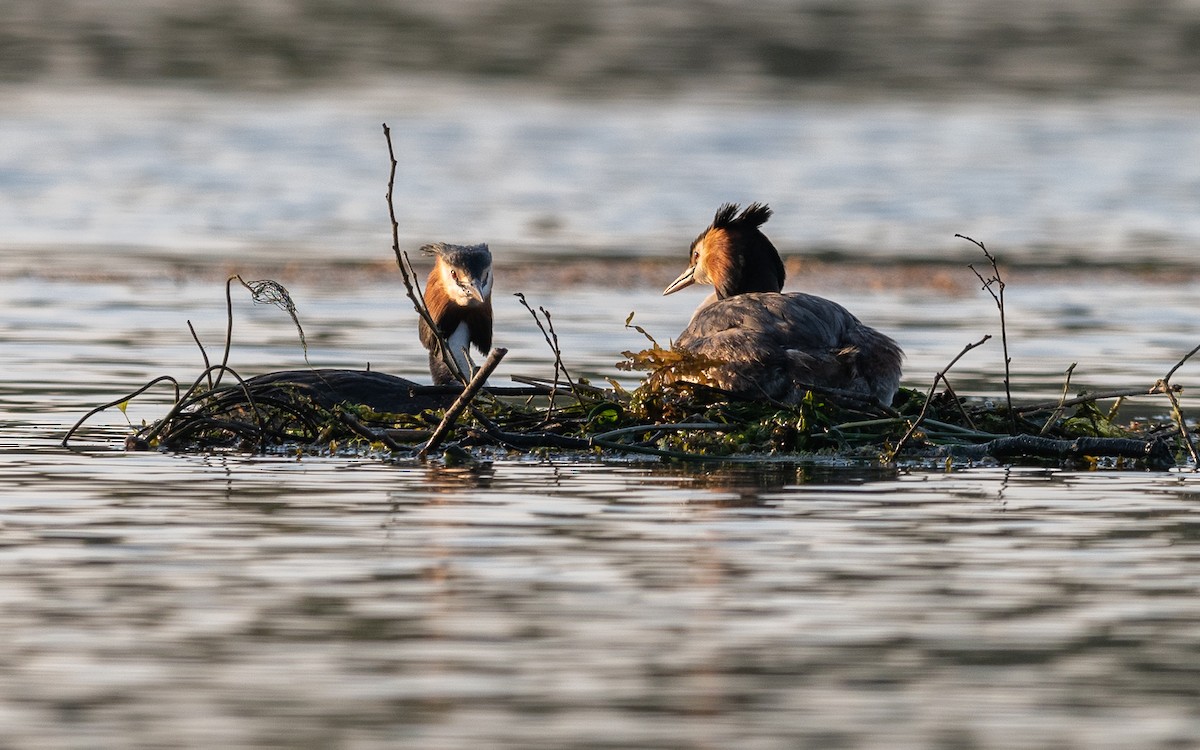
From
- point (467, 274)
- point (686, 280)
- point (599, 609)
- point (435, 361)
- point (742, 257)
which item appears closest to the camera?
point (599, 609)

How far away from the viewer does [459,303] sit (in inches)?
446

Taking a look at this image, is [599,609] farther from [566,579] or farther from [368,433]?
[368,433]

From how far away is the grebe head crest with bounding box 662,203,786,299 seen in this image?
37.9ft

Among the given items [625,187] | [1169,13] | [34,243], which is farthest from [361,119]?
[1169,13]

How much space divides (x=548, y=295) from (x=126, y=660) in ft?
41.5

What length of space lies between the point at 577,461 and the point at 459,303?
1.53m

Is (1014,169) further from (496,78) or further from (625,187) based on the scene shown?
(496,78)

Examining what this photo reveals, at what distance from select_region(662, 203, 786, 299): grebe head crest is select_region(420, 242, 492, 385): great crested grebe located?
43.2 inches

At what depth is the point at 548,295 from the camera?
18.8 metres

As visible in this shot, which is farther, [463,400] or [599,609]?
[463,400]

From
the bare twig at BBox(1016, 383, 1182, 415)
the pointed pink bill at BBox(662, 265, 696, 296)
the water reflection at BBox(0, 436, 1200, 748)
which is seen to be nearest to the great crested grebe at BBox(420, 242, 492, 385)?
the pointed pink bill at BBox(662, 265, 696, 296)

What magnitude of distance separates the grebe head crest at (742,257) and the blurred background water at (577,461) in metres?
1.85

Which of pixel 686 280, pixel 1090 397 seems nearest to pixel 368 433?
pixel 686 280

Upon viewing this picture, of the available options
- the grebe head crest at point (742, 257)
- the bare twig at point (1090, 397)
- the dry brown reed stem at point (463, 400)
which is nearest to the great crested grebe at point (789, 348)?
the bare twig at point (1090, 397)
